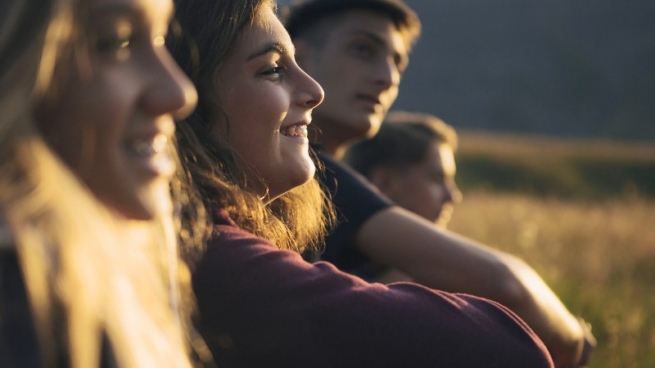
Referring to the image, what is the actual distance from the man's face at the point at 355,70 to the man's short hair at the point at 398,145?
2.43 feet

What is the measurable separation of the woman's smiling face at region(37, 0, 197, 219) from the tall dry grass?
4568mm

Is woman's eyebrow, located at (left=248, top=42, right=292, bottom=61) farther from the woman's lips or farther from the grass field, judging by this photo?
the grass field

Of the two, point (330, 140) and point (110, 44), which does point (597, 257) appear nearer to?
point (330, 140)

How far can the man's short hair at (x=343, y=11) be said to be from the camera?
14.5 feet

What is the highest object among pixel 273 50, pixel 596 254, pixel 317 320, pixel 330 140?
pixel 273 50

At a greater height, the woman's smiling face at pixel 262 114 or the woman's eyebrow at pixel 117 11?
the woman's eyebrow at pixel 117 11

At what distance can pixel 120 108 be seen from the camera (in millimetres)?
1487

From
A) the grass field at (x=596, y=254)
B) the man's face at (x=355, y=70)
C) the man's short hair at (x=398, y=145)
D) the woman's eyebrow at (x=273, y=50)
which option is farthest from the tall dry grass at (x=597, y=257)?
the woman's eyebrow at (x=273, y=50)

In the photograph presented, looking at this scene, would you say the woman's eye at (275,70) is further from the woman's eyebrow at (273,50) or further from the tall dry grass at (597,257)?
the tall dry grass at (597,257)

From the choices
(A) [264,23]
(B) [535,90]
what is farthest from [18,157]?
(B) [535,90]

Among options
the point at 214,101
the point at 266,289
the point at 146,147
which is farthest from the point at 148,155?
the point at 214,101

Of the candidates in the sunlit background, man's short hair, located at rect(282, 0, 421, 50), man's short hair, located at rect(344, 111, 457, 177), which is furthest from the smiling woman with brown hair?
the sunlit background

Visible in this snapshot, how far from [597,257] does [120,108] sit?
901 cm

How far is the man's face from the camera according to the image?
405 cm
